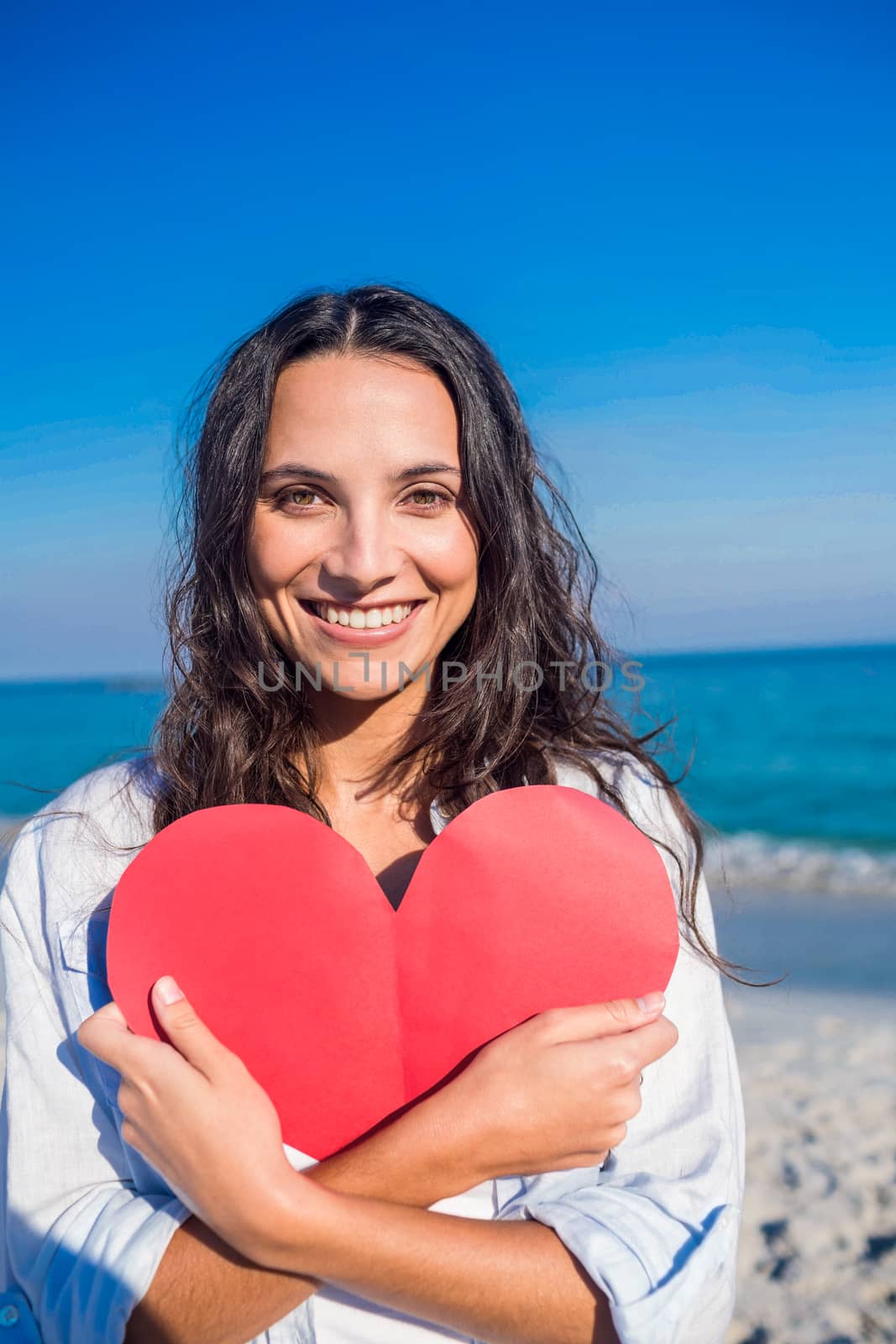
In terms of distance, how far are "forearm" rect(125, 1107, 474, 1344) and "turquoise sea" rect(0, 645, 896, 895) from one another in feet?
2.63

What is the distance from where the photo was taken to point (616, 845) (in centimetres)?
139

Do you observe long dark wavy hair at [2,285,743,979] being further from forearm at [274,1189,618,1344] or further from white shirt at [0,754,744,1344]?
forearm at [274,1189,618,1344]

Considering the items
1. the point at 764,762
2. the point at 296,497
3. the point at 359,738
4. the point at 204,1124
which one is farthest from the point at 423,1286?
the point at 764,762

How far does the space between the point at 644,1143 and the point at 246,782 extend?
916 millimetres

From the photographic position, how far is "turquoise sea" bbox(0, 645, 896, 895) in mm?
9164

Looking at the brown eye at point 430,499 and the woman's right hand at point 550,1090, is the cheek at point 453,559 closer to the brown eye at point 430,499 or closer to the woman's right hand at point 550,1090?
the brown eye at point 430,499

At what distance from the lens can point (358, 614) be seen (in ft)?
5.54

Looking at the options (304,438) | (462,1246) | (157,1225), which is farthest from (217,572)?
(462,1246)

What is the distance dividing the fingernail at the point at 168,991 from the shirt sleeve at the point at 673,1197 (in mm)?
582

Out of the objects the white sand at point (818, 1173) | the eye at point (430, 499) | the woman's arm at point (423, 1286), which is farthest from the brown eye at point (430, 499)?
the white sand at point (818, 1173)

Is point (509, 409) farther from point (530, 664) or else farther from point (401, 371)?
point (530, 664)

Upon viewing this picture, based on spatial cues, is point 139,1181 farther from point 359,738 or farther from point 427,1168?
point 359,738

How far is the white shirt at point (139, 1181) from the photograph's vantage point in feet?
4.30

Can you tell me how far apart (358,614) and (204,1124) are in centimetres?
82
